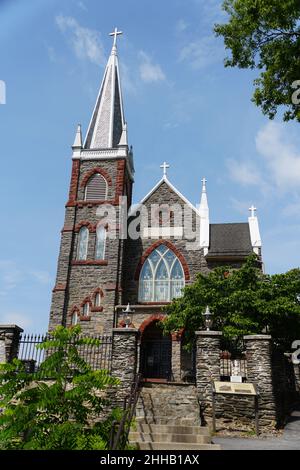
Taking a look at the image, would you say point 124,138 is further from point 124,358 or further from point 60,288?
point 124,358

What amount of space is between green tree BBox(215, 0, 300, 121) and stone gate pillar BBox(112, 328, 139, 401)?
8.15 meters

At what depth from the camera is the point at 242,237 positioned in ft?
91.0

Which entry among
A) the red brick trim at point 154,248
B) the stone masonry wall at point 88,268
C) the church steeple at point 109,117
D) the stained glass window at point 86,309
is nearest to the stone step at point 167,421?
the stone masonry wall at point 88,268

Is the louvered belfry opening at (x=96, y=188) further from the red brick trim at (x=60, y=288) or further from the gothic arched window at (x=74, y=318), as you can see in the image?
the gothic arched window at (x=74, y=318)

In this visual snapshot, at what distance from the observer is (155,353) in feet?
78.5

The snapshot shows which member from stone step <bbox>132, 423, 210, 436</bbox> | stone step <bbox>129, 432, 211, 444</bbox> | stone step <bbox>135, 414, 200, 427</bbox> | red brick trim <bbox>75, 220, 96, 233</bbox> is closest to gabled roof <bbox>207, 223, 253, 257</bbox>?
red brick trim <bbox>75, 220, 96, 233</bbox>

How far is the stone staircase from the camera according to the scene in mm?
9766

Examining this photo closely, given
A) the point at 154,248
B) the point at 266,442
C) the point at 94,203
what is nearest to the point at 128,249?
the point at 154,248

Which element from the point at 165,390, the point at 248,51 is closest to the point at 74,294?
the point at 165,390

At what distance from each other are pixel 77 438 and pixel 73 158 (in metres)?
24.5

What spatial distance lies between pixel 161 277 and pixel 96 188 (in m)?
7.64

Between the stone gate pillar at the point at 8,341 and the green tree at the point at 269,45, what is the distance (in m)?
10.4

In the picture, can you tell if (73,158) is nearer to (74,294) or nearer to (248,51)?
(74,294)
